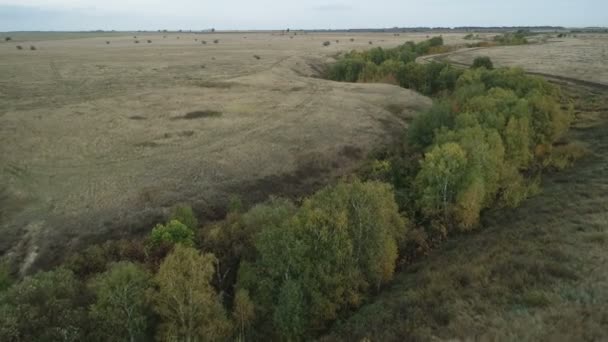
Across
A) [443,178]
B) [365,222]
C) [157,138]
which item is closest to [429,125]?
[443,178]

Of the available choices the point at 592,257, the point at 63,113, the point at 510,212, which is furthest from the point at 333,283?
the point at 63,113

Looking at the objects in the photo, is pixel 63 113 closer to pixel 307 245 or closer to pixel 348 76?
pixel 307 245

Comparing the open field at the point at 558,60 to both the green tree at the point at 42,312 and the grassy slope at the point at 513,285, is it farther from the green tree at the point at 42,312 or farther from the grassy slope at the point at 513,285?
the green tree at the point at 42,312

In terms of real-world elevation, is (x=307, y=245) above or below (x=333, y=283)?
above

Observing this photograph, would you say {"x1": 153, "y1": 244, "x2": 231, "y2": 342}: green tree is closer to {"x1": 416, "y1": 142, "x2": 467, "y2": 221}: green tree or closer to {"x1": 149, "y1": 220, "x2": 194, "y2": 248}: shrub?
{"x1": 149, "y1": 220, "x2": 194, "y2": 248}: shrub

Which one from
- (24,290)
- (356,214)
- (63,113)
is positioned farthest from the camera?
(63,113)

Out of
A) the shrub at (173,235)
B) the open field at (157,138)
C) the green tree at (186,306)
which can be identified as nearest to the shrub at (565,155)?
the open field at (157,138)
